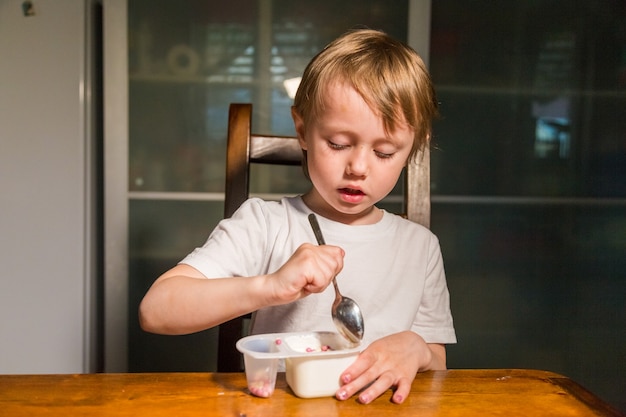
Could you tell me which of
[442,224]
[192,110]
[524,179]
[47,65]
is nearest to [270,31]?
→ [192,110]

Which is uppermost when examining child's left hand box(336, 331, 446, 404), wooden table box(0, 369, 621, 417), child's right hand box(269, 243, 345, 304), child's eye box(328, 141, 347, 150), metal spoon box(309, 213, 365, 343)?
child's eye box(328, 141, 347, 150)

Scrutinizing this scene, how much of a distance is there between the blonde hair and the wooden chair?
7.3 inches

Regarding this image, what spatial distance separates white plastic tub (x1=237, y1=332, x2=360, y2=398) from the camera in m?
0.62

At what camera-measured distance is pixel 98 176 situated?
6.04 ft

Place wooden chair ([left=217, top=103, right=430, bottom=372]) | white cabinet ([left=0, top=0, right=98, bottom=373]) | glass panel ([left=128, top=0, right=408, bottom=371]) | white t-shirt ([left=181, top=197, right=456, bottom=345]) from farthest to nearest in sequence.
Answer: glass panel ([left=128, top=0, right=408, bottom=371])
white cabinet ([left=0, top=0, right=98, bottom=373])
wooden chair ([left=217, top=103, right=430, bottom=372])
white t-shirt ([left=181, top=197, right=456, bottom=345])

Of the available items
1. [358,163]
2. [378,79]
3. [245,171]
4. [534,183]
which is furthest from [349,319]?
[534,183]

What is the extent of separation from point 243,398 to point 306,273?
146mm

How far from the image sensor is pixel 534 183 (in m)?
2.00

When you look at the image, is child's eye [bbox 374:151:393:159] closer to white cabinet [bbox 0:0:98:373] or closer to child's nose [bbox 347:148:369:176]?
child's nose [bbox 347:148:369:176]

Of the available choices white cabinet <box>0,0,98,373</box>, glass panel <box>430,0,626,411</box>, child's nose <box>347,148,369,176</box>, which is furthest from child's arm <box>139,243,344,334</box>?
glass panel <box>430,0,626,411</box>

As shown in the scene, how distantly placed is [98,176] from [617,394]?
1.78 metres

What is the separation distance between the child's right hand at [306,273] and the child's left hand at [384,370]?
96 millimetres

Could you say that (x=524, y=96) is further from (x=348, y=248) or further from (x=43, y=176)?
(x=43, y=176)

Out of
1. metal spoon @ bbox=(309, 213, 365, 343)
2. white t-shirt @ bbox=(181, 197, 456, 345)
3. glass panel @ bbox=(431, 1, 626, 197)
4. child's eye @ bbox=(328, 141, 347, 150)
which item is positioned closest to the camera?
metal spoon @ bbox=(309, 213, 365, 343)
